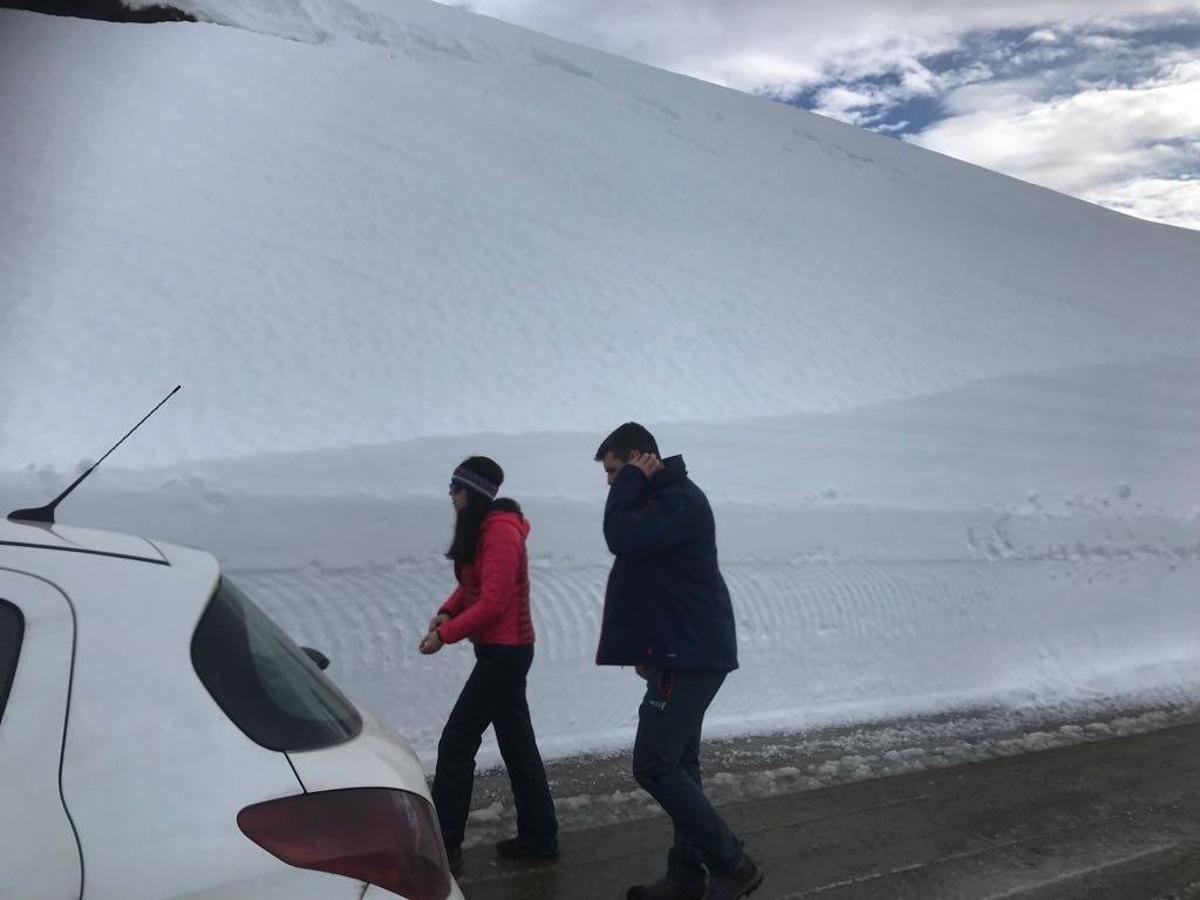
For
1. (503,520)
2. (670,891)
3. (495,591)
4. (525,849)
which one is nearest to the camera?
(670,891)

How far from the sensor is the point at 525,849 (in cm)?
470

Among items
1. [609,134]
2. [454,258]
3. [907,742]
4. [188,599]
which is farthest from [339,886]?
[609,134]

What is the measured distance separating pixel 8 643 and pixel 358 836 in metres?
0.67

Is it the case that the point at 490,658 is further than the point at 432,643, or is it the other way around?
the point at 490,658

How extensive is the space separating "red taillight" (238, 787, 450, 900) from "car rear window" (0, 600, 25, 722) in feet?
1.42

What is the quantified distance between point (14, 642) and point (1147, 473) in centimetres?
1421

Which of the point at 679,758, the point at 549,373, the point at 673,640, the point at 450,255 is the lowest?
Result: the point at 679,758

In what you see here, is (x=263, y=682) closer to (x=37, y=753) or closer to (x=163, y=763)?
(x=163, y=763)

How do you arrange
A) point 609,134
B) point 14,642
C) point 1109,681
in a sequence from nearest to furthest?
point 14,642 < point 1109,681 < point 609,134

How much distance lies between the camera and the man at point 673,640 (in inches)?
161

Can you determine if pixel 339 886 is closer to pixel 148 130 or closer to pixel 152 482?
pixel 152 482

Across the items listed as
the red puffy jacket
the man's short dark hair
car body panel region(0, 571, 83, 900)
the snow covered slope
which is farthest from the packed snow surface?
car body panel region(0, 571, 83, 900)

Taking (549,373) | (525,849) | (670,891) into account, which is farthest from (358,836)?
(549,373)

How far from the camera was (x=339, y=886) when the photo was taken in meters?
2.03
